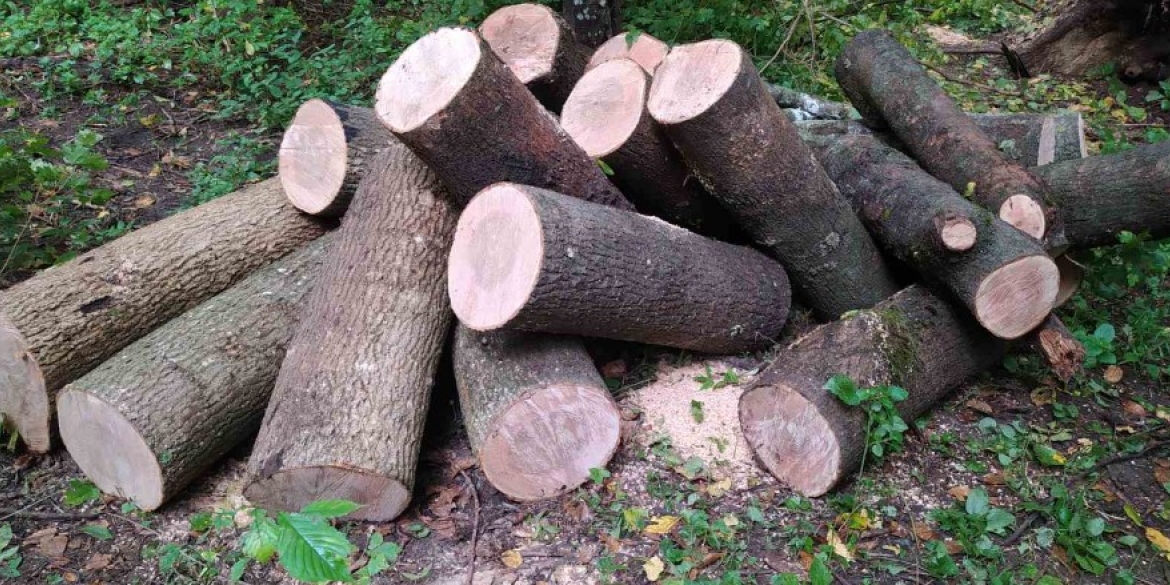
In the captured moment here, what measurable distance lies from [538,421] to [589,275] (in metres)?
0.57

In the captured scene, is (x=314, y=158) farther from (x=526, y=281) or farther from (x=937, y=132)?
(x=937, y=132)

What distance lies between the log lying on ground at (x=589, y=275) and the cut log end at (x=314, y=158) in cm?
124

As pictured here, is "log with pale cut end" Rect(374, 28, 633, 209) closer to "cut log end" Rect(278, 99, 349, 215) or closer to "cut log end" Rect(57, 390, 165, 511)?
"cut log end" Rect(278, 99, 349, 215)

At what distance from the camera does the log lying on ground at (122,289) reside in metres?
3.64

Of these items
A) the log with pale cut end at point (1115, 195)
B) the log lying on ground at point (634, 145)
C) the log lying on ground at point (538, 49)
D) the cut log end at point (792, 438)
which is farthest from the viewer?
the log lying on ground at point (538, 49)

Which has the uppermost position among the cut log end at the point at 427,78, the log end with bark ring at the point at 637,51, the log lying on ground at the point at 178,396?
the cut log end at the point at 427,78

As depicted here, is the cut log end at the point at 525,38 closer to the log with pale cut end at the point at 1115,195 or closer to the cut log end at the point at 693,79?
the cut log end at the point at 693,79

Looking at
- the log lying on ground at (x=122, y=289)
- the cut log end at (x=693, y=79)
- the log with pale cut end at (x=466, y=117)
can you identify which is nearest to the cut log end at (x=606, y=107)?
the cut log end at (x=693, y=79)

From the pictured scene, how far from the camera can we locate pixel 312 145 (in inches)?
166

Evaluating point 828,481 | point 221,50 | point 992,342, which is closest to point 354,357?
point 828,481

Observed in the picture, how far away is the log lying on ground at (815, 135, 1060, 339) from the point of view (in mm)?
3422

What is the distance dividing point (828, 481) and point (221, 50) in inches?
231

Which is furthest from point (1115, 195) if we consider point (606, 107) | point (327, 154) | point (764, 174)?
point (327, 154)

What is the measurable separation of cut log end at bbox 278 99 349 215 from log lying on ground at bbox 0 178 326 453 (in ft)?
0.41
